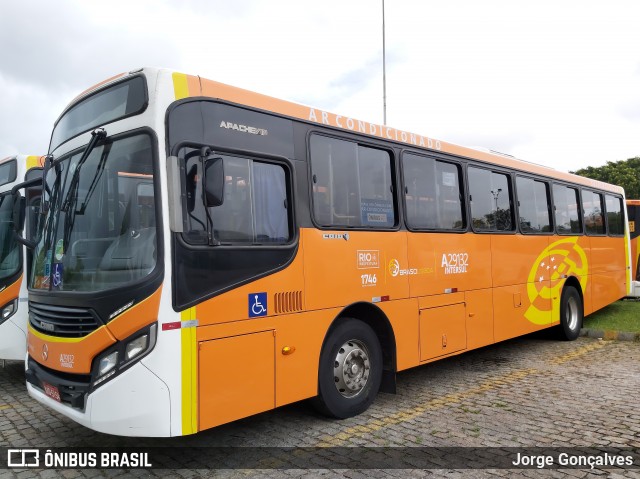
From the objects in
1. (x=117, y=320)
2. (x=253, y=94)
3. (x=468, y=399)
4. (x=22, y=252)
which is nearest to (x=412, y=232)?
(x=468, y=399)

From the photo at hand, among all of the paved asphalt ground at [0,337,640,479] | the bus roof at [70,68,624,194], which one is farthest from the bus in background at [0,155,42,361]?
the bus roof at [70,68,624,194]

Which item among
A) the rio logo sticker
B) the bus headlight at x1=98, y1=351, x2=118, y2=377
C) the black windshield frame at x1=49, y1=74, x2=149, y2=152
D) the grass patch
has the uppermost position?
the black windshield frame at x1=49, y1=74, x2=149, y2=152

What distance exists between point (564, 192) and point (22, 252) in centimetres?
955

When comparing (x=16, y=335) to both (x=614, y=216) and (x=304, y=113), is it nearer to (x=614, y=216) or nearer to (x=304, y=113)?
(x=304, y=113)

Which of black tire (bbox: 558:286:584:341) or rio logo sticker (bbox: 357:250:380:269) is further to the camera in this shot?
black tire (bbox: 558:286:584:341)

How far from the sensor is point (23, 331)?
272 inches

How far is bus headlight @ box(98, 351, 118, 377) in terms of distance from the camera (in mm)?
3815

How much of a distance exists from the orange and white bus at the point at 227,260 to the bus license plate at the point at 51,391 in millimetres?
20

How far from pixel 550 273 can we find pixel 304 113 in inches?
244

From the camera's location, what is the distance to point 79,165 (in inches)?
173

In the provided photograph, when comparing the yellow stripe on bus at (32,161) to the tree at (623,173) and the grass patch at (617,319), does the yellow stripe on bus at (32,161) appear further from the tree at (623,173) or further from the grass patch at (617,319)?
the tree at (623,173)

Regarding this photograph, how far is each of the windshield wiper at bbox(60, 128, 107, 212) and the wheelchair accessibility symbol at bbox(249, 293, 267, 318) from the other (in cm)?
178

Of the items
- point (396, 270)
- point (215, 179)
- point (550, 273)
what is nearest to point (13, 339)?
point (215, 179)

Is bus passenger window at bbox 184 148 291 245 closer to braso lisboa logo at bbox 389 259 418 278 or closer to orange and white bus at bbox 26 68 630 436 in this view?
orange and white bus at bbox 26 68 630 436
